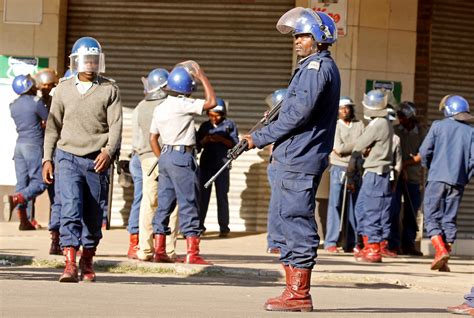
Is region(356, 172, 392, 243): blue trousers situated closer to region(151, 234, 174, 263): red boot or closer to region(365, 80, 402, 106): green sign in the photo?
region(365, 80, 402, 106): green sign

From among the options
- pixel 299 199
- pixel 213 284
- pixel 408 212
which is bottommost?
pixel 213 284

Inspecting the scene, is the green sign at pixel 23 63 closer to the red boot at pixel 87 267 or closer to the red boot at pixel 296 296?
the red boot at pixel 87 267

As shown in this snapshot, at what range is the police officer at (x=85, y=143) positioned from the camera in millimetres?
10781

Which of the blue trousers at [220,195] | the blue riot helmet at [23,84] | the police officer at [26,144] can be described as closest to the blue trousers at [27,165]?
the police officer at [26,144]

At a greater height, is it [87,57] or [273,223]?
[87,57]

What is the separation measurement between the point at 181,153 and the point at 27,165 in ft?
16.0

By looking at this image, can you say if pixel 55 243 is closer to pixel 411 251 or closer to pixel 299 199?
pixel 299 199

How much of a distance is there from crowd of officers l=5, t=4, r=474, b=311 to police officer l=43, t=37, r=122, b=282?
1 cm

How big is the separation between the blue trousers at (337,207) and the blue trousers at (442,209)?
2.59 metres

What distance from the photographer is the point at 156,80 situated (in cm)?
1405

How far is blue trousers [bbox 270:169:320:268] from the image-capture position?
9062 mm

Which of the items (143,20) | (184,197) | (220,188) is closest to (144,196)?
(184,197)

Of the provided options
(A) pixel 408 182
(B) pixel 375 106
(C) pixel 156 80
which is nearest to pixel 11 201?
(C) pixel 156 80

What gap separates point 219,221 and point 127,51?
2.85 meters
